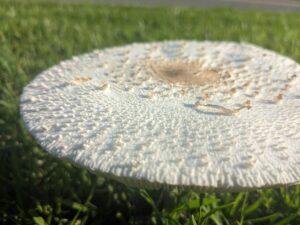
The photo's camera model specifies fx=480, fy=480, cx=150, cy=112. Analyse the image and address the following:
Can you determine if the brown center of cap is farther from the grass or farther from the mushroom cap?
the grass

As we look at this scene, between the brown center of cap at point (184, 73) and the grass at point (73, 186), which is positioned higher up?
the brown center of cap at point (184, 73)

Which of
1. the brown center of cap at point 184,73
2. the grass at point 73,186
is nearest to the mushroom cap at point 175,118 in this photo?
the brown center of cap at point 184,73

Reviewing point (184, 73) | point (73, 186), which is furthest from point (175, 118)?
point (73, 186)

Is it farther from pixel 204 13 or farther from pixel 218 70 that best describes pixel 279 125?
pixel 204 13

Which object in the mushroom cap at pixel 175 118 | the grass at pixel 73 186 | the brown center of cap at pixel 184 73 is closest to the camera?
the mushroom cap at pixel 175 118

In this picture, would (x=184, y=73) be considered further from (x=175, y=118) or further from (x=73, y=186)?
(x=73, y=186)

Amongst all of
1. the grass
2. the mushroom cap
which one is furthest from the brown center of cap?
the grass

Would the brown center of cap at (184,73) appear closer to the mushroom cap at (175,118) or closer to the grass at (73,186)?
the mushroom cap at (175,118)
